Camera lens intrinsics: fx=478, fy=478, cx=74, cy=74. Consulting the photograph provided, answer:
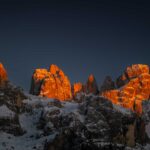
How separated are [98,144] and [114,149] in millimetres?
6613

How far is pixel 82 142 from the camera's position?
7702 inches

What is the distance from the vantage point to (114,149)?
18550 centimetres

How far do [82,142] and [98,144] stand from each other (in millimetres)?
10293

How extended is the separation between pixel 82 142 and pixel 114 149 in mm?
15954

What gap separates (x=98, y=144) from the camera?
187375mm
